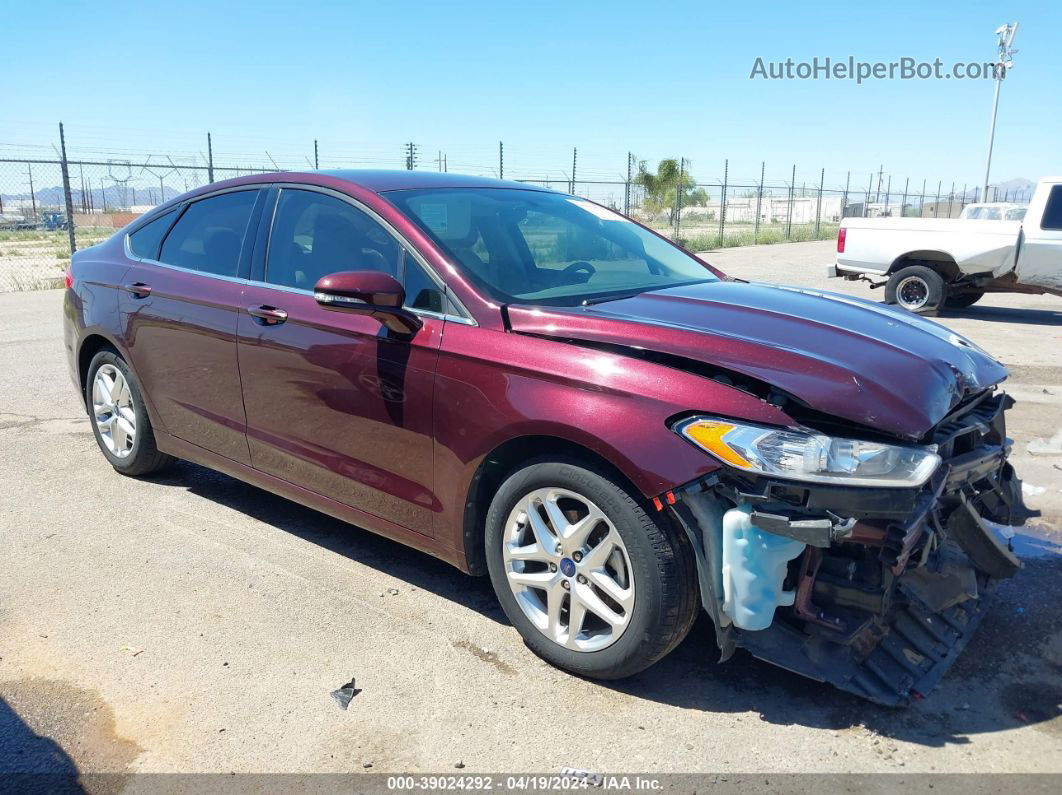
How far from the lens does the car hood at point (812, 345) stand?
263cm

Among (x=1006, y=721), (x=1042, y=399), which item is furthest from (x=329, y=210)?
(x=1042, y=399)

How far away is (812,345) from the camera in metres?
2.88

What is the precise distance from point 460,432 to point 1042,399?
593 cm

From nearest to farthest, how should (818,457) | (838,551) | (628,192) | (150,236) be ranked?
(818,457)
(838,551)
(150,236)
(628,192)

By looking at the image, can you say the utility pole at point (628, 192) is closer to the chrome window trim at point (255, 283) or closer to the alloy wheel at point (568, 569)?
the chrome window trim at point (255, 283)

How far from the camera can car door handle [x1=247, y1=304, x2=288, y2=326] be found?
376 cm

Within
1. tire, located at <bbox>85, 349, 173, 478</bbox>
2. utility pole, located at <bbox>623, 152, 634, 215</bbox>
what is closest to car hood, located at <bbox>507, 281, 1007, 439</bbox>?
tire, located at <bbox>85, 349, 173, 478</bbox>

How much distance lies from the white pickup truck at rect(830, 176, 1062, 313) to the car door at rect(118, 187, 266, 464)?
405 inches

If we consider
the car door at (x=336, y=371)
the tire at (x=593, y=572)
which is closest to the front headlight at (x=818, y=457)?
the tire at (x=593, y=572)

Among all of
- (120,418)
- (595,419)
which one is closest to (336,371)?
(595,419)

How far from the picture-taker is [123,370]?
4805mm

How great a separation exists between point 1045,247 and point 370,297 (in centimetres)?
1116

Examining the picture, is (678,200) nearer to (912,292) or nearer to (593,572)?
(912,292)

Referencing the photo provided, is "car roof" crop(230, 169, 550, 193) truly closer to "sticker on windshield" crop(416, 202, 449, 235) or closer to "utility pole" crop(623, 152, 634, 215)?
"sticker on windshield" crop(416, 202, 449, 235)
